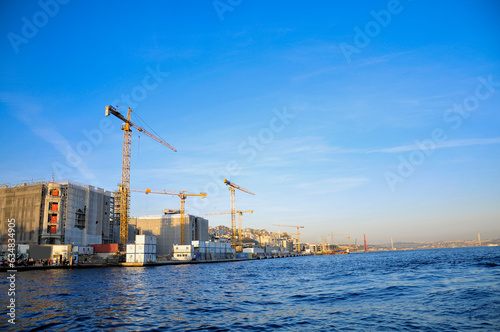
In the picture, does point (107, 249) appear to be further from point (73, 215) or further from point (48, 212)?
point (48, 212)

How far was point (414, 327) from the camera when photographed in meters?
19.5

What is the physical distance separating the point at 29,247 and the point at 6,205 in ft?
93.8

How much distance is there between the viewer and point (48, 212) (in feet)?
379

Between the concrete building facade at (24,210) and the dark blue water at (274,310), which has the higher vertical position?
the concrete building facade at (24,210)

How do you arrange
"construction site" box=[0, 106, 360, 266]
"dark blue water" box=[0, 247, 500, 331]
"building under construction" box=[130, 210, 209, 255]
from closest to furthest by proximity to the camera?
1. "dark blue water" box=[0, 247, 500, 331]
2. "construction site" box=[0, 106, 360, 266]
3. "building under construction" box=[130, 210, 209, 255]

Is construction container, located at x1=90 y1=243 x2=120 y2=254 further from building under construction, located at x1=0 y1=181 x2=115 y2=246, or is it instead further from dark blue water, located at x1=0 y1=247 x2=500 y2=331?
dark blue water, located at x1=0 y1=247 x2=500 y2=331

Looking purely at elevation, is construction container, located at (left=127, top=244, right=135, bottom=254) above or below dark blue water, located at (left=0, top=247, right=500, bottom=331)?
above

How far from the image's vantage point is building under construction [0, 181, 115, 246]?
11393 centimetres

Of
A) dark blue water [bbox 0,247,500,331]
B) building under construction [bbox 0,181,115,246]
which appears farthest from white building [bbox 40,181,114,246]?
dark blue water [bbox 0,247,500,331]

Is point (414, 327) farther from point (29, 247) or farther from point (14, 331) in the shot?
point (29, 247)

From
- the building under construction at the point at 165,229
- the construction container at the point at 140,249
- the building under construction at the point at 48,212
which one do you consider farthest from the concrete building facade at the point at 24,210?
the building under construction at the point at 165,229

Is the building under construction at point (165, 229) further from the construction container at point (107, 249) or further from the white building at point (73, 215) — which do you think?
the construction container at point (107, 249)

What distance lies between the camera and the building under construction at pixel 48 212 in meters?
114

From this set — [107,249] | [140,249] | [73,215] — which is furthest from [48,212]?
[140,249]
